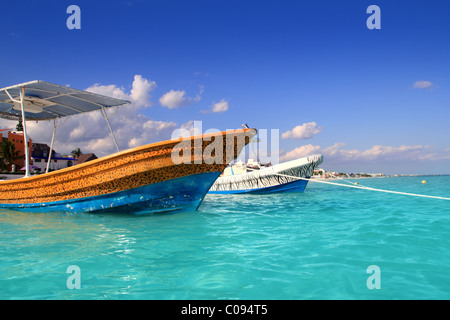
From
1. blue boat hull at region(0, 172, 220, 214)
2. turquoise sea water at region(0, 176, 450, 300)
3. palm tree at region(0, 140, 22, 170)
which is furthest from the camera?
palm tree at region(0, 140, 22, 170)

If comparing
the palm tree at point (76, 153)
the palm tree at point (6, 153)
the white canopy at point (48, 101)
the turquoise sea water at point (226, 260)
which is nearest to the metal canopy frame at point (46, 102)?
the white canopy at point (48, 101)

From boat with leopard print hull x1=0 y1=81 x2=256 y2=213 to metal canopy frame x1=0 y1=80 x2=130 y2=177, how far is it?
4cm

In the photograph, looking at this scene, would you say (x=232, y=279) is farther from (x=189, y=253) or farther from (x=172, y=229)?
(x=172, y=229)

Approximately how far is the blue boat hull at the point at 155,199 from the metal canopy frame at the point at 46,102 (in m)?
2.10

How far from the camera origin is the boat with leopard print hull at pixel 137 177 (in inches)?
238

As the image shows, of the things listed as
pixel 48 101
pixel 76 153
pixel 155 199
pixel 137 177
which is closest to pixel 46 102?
pixel 48 101

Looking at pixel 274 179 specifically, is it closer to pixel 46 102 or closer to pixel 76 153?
pixel 46 102

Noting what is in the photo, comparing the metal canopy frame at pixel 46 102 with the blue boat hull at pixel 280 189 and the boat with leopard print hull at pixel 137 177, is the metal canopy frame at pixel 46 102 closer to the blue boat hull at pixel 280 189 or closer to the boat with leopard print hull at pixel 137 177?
the boat with leopard print hull at pixel 137 177

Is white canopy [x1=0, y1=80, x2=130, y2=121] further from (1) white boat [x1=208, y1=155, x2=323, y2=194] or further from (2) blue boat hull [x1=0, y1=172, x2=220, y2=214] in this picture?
(1) white boat [x1=208, y1=155, x2=323, y2=194]

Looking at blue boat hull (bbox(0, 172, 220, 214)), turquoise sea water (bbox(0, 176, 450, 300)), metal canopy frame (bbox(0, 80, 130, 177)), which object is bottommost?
turquoise sea water (bbox(0, 176, 450, 300))

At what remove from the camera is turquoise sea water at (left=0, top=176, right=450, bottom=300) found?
2.35 meters

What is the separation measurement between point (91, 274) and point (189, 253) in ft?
3.73

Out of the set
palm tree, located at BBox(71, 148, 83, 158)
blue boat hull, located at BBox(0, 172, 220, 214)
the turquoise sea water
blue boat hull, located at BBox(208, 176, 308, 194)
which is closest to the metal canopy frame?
blue boat hull, located at BBox(0, 172, 220, 214)
